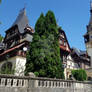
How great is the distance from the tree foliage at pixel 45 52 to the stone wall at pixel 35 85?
18.2 ft

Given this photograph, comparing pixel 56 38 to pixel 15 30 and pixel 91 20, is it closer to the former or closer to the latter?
pixel 15 30

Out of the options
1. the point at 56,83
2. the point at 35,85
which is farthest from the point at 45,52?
the point at 35,85

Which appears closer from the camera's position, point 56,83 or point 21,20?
point 56,83

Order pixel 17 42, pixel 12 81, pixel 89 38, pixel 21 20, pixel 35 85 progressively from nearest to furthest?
pixel 12 81, pixel 35 85, pixel 17 42, pixel 21 20, pixel 89 38

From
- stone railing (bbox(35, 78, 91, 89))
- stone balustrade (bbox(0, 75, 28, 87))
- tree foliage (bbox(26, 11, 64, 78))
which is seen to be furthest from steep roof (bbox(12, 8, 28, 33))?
stone balustrade (bbox(0, 75, 28, 87))

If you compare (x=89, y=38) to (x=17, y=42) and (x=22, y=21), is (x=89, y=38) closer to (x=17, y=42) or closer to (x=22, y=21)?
(x=22, y=21)

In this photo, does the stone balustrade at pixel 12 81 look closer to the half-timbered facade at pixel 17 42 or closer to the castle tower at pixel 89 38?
the half-timbered facade at pixel 17 42

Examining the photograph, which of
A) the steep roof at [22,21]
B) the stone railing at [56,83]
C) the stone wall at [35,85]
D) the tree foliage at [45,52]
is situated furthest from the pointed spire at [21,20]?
the stone wall at [35,85]

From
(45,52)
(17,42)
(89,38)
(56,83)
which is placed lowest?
(56,83)

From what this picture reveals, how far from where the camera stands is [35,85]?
763cm

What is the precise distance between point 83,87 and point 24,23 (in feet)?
68.1

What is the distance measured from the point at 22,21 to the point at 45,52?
14.5 metres

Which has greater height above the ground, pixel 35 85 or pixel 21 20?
pixel 21 20

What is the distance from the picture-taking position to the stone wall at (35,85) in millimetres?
6391
